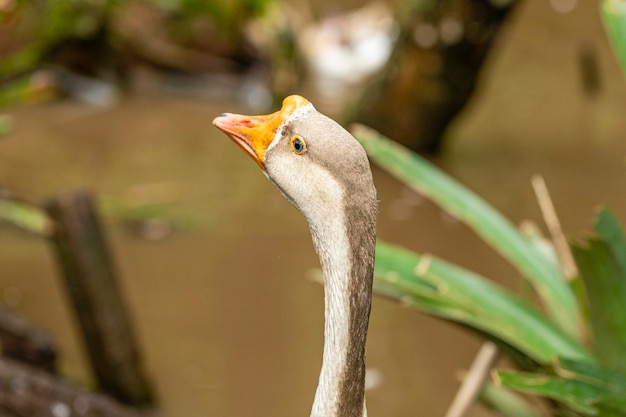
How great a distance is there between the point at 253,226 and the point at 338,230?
3.14 m

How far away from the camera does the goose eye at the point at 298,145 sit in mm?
1198

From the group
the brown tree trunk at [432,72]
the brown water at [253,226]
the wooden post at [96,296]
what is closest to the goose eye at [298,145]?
the wooden post at [96,296]

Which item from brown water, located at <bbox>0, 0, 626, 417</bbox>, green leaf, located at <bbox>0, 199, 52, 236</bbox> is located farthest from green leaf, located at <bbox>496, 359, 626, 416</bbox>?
green leaf, located at <bbox>0, 199, 52, 236</bbox>

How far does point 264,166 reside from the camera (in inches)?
49.8

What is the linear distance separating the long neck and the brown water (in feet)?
6.31

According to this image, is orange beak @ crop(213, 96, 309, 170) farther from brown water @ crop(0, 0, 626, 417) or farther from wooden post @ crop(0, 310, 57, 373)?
brown water @ crop(0, 0, 626, 417)

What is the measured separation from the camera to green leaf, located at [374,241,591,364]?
1912 mm

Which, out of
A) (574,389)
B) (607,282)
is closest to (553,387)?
(574,389)

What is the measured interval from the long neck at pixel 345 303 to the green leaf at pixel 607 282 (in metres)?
0.73

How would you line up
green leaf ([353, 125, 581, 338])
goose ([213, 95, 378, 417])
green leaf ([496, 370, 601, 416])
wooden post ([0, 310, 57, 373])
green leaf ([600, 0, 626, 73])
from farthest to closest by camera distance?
wooden post ([0, 310, 57, 373]) → green leaf ([353, 125, 581, 338]) → green leaf ([600, 0, 626, 73]) → green leaf ([496, 370, 601, 416]) → goose ([213, 95, 378, 417])

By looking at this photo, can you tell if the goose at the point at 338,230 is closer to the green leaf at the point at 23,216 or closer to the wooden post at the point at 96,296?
the wooden post at the point at 96,296

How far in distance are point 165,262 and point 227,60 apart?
2.48m

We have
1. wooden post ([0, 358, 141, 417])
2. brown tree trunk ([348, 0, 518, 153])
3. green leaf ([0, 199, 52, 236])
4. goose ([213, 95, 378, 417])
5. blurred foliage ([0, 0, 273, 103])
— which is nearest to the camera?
goose ([213, 95, 378, 417])

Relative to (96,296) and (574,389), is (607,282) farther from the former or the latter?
(96,296)
